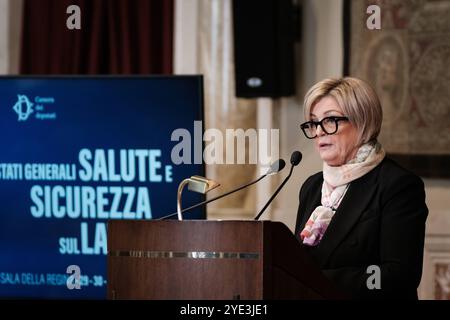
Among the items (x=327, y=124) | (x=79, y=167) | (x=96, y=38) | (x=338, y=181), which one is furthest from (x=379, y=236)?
(x=96, y=38)

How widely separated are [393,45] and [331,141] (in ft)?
7.46

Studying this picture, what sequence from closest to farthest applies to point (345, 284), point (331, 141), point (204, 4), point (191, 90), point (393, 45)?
1. point (345, 284)
2. point (331, 141)
3. point (191, 90)
4. point (393, 45)
5. point (204, 4)

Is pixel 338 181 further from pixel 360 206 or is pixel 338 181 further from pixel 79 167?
pixel 79 167

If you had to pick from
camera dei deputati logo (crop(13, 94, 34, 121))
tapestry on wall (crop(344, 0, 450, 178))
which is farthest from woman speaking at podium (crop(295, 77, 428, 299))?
tapestry on wall (crop(344, 0, 450, 178))

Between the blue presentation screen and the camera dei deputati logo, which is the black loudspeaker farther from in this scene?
the camera dei deputati logo

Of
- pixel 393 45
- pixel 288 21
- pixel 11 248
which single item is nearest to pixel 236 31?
pixel 288 21

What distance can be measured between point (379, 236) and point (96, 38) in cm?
321

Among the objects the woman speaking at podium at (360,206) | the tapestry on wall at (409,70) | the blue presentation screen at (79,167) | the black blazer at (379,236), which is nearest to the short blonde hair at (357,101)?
the woman speaking at podium at (360,206)

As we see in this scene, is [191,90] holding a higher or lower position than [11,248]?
higher

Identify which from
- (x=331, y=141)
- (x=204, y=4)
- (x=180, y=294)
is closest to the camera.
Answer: (x=180, y=294)

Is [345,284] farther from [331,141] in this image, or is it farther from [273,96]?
[273,96]

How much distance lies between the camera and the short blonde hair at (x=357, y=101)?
2668mm

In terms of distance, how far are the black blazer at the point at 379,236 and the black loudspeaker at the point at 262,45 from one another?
225 cm

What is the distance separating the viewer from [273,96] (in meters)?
4.98
